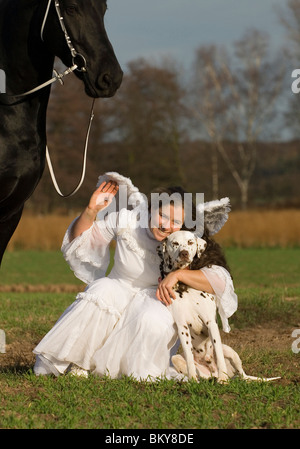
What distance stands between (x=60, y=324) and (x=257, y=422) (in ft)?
5.58

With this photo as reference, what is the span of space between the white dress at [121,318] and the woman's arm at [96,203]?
0.23 ft

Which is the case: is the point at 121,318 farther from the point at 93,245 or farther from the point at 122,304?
the point at 93,245

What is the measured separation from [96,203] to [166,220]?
53 cm

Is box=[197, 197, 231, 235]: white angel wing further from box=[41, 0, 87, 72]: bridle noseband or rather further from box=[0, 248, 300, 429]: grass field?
box=[41, 0, 87, 72]: bridle noseband

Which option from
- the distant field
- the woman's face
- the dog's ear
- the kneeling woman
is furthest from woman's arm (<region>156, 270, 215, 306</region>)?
the distant field

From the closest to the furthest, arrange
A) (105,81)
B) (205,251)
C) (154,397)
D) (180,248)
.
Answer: (105,81) < (154,397) < (180,248) < (205,251)

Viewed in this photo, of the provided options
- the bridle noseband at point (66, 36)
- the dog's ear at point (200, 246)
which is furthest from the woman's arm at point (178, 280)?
the bridle noseband at point (66, 36)

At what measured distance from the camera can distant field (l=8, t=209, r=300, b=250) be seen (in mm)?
22656

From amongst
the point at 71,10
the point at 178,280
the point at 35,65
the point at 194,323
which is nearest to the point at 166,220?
the point at 178,280

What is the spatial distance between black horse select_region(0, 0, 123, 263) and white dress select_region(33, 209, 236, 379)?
3.06 ft

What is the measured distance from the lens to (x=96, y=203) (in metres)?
5.04

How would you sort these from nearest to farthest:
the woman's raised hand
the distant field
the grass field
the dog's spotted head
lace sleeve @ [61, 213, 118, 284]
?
the grass field → the dog's spotted head → the woman's raised hand → lace sleeve @ [61, 213, 118, 284] → the distant field

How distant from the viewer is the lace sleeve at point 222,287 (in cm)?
500

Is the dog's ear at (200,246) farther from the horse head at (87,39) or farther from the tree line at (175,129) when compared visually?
the tree line at (175,129)
